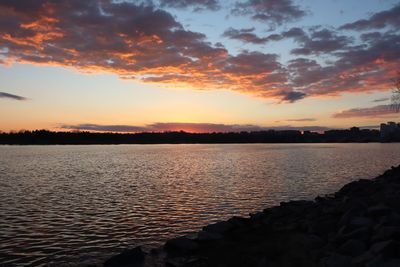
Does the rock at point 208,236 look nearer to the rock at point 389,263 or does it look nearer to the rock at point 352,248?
the rock at point 352,248

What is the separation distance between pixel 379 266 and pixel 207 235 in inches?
336

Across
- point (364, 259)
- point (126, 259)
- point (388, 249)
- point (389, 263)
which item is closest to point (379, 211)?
point (388, 249)

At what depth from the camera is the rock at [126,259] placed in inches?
579

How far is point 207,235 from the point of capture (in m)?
17.9

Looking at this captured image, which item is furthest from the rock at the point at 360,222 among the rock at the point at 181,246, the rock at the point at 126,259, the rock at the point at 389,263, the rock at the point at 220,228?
the rock at the point at 126,259

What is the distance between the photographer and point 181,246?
16.7 metres

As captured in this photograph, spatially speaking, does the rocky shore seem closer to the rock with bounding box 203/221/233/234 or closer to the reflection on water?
the rock with bounding box 203/221/233/234

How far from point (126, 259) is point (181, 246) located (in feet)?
8.59

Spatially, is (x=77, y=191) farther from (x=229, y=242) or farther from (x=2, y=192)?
(x=229, y=242)

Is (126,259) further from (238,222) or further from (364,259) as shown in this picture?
(364,259)

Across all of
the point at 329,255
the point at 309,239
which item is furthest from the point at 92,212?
the point at 329,255

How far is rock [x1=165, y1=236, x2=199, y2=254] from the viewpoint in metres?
16.6

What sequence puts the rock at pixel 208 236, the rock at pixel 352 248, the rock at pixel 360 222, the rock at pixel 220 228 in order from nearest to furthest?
the rock at pixel 352 248
the rock at pixel 360 222
the rock at pixel 208 236
the rock at pixel 220 228

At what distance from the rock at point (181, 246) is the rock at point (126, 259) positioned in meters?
1.64
